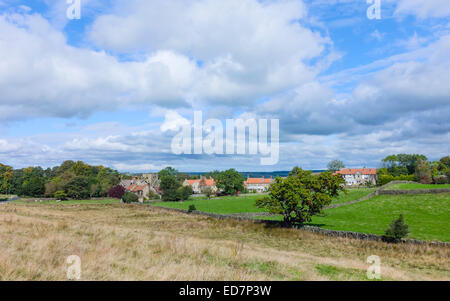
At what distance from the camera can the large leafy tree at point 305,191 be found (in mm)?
34178

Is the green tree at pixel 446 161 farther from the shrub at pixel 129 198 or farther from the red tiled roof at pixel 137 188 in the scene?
the shrub at pixel 129 198

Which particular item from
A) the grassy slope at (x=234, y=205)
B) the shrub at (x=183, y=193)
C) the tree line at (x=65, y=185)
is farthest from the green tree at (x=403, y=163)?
the tree line at (x=65, y=185)

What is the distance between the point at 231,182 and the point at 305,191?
74.4m

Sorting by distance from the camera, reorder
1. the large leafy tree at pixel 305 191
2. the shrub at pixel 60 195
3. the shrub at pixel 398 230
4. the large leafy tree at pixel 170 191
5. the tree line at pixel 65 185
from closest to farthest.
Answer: the shrub at pixel 398 230 → the large leafy tree at pixel 305 191 → the large leafy tree at pixel 170 191 → the shrub at pixel 60 195 → the tree line at pixel 65 185

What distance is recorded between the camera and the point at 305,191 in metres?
34.0

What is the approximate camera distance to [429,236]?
1093 inches

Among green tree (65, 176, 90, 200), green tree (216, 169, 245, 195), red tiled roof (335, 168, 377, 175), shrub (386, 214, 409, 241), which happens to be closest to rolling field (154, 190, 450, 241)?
shrub (386, 214, 409, 241)

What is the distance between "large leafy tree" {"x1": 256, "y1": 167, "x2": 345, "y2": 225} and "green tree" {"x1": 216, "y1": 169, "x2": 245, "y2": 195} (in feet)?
232

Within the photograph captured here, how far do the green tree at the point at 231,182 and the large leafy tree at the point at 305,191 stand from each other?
70821mm

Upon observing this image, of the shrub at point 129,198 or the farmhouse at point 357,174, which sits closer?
the shrub at point 129,198

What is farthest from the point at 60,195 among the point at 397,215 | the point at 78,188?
the point at 397,215

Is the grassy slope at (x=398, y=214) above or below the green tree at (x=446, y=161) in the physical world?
below

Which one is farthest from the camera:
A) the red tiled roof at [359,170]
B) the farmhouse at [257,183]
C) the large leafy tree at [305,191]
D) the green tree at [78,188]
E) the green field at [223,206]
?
the farmhouse at [257,183]
